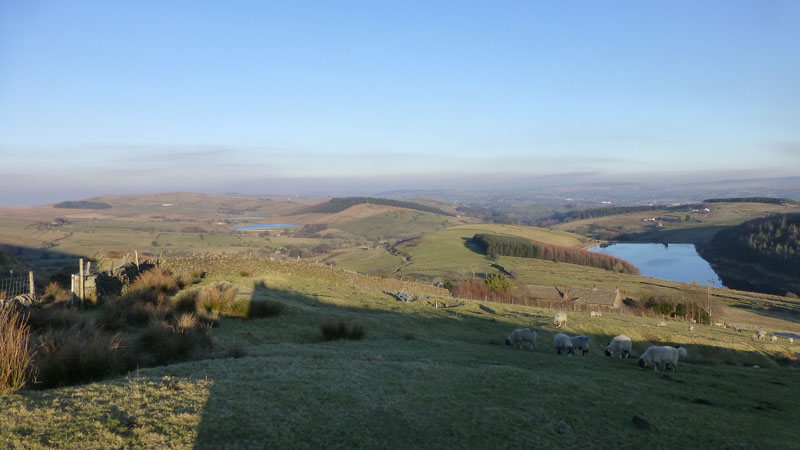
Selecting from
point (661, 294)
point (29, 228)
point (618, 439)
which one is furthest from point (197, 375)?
point (29, 228)

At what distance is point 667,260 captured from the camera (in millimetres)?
128625

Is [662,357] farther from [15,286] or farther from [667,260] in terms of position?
Answer: [667,260]

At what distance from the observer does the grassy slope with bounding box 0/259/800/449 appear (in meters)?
5.38

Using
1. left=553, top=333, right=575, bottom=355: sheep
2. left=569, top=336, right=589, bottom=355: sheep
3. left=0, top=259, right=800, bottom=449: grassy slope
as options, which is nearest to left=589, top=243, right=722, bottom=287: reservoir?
left=569, top=336, right=589, bottom=355: sheep

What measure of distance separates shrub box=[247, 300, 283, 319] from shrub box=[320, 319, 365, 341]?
2.36 meters

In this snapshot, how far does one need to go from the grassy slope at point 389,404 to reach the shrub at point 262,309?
1425mm

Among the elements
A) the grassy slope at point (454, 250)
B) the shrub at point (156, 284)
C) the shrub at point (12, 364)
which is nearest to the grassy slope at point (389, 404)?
the shrub at point (12, 364)

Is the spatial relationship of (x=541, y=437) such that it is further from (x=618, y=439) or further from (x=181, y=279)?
(x=181, y=279)

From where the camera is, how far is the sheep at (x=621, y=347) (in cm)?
1653

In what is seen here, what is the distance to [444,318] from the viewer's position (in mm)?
21469

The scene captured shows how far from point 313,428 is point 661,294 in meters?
77.4

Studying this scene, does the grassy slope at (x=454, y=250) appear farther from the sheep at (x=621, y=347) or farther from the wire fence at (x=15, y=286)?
the wire fence at (x=15, y=286)

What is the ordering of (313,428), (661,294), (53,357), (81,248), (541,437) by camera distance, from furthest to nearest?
(81,248), (661,294), (53,357), (541,437), (313,428)

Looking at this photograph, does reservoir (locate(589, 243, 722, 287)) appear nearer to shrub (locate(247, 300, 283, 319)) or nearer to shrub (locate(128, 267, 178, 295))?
shrub (locate(247, 300, 283, 319))
